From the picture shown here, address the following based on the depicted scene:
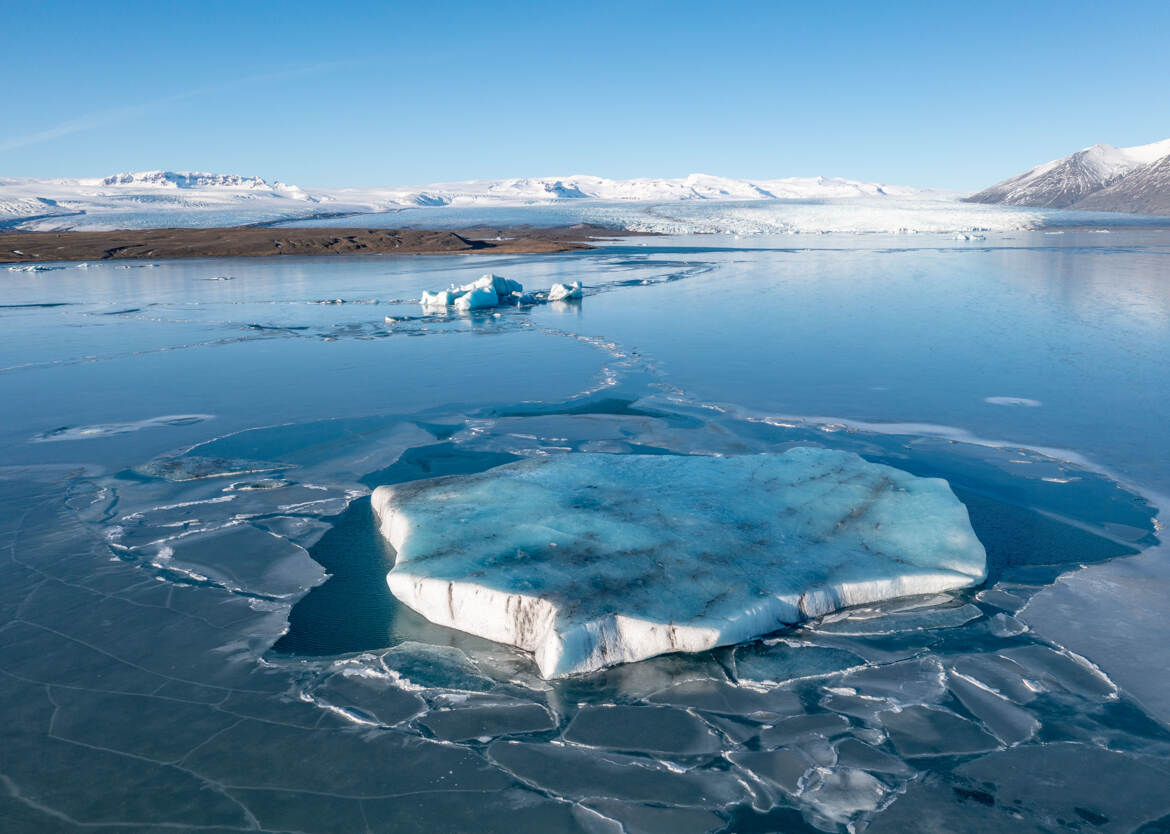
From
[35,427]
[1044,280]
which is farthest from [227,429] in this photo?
[1044,280]

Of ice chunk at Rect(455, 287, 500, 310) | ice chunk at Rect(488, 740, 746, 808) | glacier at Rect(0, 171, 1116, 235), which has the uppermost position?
glacier at Rect(0, 171, 1116, 235)

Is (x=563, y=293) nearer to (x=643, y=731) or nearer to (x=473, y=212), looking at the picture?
(x=643, y=731)

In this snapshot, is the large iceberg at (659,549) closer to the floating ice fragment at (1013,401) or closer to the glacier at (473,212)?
the floating ice fragment at (1013,401)

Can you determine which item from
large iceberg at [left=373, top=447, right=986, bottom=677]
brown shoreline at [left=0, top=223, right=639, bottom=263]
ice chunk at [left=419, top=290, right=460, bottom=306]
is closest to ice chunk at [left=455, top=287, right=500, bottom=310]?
ice chunk at [left=419, top=290, right=460, bottom=306]

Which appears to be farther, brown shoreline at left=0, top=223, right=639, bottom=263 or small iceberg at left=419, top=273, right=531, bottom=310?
brown shoreline at left=0, top=223, right=639, bottom=263

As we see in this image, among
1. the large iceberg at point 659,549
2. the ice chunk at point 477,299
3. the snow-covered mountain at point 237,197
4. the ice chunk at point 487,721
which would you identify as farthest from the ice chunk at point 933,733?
the snow-covered mountain at point 237,197

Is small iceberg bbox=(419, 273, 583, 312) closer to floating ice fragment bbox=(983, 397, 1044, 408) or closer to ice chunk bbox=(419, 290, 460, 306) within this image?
ice chunk bbox=(419, 290, 460, 306)

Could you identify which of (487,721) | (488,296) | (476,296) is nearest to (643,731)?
(487,721)
